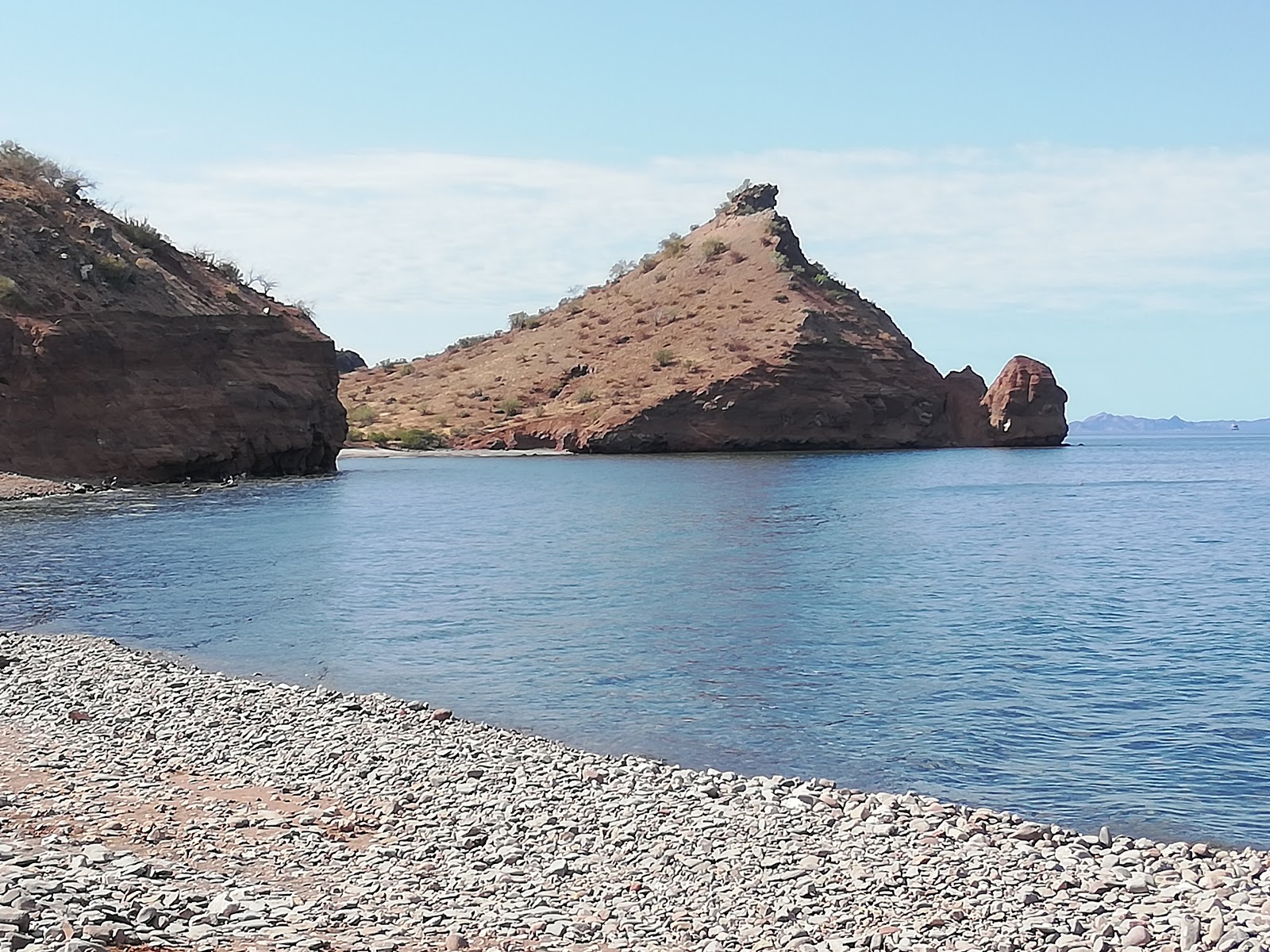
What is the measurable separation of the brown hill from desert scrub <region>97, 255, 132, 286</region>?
4624cm

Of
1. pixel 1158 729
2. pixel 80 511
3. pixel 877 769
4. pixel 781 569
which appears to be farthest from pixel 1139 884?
pixel 80 511

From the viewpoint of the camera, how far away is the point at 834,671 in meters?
16.0

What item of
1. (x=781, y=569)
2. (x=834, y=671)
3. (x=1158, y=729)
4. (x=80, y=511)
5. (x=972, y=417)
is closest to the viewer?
(x=1158, y=729)

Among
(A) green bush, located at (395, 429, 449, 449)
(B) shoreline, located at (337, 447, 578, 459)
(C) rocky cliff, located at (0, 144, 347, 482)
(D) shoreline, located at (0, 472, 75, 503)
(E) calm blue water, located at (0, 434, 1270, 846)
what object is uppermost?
(C) rocky cliff, located at (0, 144, 347, 482)

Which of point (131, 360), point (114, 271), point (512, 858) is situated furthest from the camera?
point (114, 271)

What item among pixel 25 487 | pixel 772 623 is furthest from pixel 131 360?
pixel 772 623

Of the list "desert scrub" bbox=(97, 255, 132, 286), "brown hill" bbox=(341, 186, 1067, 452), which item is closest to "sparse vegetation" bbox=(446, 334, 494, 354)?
"brown hill" bbox=(341, 186, 1067, 452)

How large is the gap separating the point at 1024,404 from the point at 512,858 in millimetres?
102674

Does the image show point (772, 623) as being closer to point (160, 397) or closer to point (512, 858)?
point (512, 858)

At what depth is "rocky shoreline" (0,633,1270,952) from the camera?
704 centimetres

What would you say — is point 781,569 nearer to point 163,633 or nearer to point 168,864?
point 163,633

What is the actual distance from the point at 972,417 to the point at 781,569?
84445 millimetres

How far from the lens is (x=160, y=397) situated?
164 feet

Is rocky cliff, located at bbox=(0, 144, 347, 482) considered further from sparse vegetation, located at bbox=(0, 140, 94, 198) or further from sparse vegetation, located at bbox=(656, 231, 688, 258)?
sparse vegetation, located at bbox=(656, 231, 688, 258)
